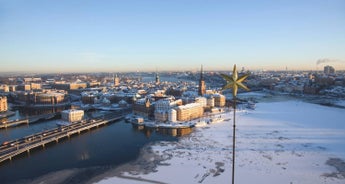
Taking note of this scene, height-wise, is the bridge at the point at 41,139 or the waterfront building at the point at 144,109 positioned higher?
the waterfront building at the point at 144,109

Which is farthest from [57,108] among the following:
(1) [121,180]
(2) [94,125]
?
(1) [121,180]

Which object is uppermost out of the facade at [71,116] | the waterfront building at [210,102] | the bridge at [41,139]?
the waterfront building at [210,102]

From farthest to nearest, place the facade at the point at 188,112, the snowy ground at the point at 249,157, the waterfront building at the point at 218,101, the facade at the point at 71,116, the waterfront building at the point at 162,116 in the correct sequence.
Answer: the waterfront building at the point at 218,101 < the facade at the point at 188,112 < the facade at the point at 71,116 < the waterfront building at the point at 162,116 < the snowy ground at the point at 249,157

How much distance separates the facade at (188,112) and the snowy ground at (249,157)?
22.1 ft

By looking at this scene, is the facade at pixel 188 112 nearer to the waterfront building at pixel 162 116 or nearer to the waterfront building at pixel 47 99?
the waterfront building at pixel 162 116

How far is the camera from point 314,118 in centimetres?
4697

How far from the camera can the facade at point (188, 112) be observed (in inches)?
1807

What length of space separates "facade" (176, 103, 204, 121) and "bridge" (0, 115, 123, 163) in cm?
1265

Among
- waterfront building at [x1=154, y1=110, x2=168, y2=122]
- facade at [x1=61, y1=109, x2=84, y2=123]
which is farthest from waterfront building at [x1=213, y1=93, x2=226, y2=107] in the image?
facade at [x1=61, y1=109, x2=84, y2=123]

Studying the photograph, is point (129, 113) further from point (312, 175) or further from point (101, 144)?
point (312, 175)

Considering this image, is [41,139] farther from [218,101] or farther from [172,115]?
[218,101]

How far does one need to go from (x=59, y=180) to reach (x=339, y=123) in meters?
42.7

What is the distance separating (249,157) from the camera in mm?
26000

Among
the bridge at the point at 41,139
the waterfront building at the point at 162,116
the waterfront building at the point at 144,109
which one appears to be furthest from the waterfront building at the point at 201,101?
the bridge at the point at 41,139
